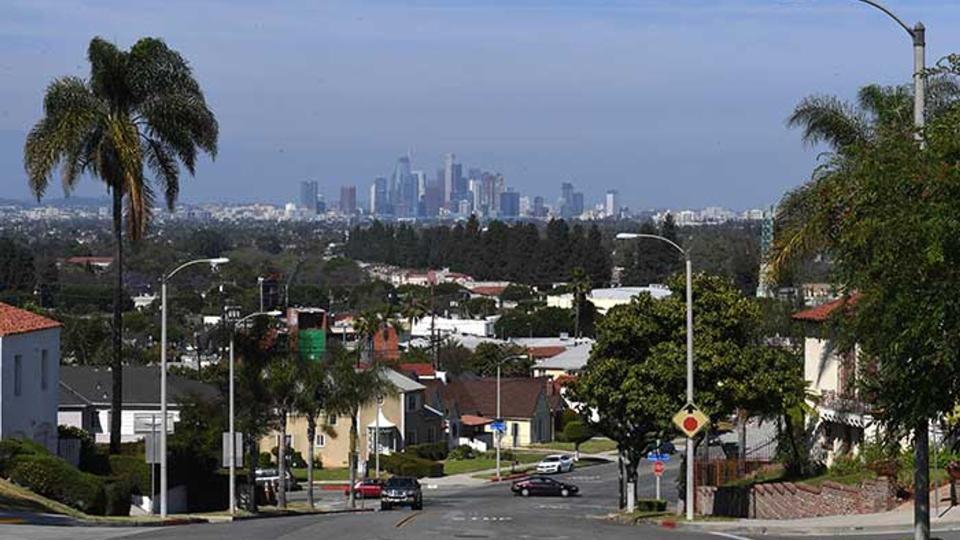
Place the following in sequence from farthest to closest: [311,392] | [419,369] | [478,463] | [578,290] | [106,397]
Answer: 1. [578,290]
2. [419,369]
3. [478,463]
4. [106,397]
5. [311,392]

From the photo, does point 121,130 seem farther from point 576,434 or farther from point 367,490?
point 576,434

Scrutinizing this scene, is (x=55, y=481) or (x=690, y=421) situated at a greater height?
(x=690, y=421)

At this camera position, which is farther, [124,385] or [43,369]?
[124,385]

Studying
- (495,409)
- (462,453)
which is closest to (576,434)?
(462,453)

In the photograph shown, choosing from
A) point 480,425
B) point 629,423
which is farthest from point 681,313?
point 480,425

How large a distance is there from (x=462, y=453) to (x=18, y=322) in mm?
62629

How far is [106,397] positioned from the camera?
91125 mm

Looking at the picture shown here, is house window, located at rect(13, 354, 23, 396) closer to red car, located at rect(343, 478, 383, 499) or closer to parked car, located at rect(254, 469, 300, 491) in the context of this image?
parked car, located at rect(254, 469, 300, 491)

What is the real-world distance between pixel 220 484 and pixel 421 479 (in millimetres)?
35992

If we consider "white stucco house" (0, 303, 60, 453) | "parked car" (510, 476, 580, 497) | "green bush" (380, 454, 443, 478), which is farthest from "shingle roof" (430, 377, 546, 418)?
"white stucco house" (0, 303, 60, 453)

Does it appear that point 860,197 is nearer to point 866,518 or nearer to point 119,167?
point 866,518

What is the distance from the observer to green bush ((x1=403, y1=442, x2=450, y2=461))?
106m

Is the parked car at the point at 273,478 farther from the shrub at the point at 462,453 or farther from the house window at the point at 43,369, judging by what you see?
the house window at the point at 43,369

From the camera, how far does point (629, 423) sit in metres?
50.7
